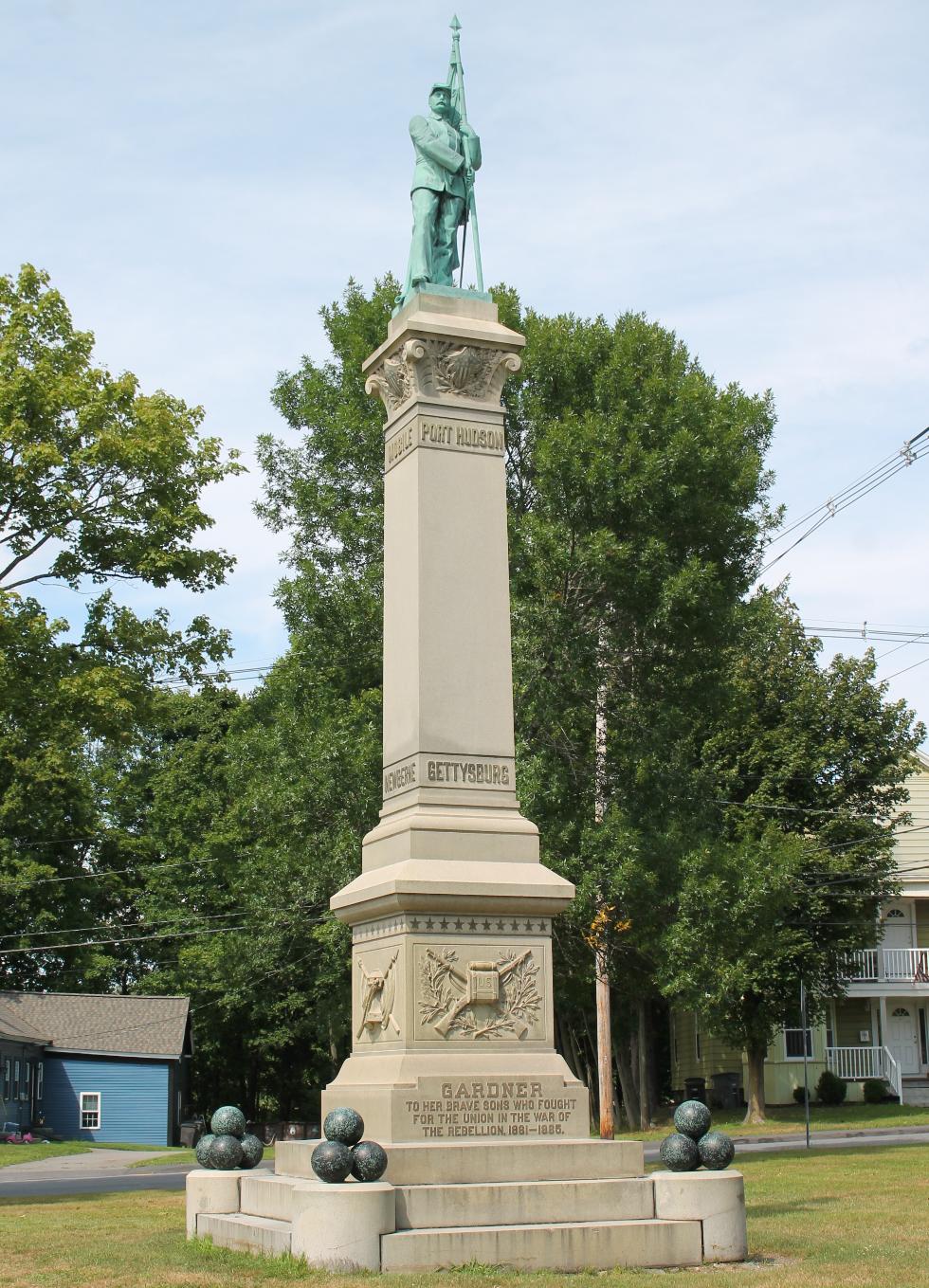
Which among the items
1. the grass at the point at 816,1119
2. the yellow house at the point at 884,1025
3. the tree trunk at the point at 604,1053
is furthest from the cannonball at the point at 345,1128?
the yellow house at the point at 884,1025

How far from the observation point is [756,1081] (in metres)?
37.4

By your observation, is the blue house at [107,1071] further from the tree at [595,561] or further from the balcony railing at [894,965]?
the tree at [595,561]

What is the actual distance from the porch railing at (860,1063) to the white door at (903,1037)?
1405mm

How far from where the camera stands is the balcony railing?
1700 inches

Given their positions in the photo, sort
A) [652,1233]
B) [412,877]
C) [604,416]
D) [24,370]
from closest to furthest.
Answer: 1. [652,1233]
2. [412,877]
3. [24,370]
4. [604,416]

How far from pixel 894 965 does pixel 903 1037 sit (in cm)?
240

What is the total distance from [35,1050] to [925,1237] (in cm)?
4141

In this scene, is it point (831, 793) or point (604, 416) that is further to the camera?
point (831, 793)

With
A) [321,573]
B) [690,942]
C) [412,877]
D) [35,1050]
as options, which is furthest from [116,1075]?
[412,877]

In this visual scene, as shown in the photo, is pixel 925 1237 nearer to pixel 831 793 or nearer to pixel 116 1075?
pixel 831 793

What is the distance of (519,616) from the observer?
25.8 m

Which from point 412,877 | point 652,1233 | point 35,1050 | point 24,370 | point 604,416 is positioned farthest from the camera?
point 35,1050

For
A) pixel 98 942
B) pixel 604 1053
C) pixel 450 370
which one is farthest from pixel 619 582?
pixel 98 942

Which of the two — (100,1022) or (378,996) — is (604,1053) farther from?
(100,1022)
